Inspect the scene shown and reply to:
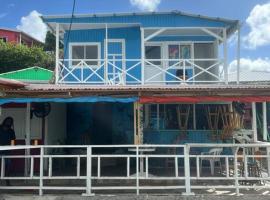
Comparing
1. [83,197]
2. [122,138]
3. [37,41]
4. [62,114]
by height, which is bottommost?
[83,197]

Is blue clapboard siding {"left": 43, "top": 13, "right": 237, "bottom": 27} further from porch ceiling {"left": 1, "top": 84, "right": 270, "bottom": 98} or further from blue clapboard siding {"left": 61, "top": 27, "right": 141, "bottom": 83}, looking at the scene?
porch ceiling {"left": 1, "top": 84, "right": 270, "bottom": 98}

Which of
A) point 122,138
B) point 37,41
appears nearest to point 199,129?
point 122,138

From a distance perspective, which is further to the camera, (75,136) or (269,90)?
(75,136)

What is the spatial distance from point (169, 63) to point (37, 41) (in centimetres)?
3276

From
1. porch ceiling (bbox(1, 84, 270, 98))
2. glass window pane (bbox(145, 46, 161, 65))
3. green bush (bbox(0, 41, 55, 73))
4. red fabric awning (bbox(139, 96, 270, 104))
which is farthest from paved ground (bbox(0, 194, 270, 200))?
green bush (bbox(0, 41, 55, 73))

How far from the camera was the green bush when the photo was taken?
35094mm

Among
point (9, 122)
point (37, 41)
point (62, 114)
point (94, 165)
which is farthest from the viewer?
point (37, 41)

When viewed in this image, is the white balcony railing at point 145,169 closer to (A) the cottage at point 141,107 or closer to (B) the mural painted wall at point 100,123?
(A) the cottage at point 141,107

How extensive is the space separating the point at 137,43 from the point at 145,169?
6111mm

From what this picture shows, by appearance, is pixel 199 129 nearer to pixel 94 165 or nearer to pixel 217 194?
pixel 94 165

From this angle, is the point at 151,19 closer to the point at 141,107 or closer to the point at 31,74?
the point at 141,107

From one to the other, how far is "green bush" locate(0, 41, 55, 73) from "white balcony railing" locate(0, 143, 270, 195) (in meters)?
23.5

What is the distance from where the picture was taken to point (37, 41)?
45.4 m

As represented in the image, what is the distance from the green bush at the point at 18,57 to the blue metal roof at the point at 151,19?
71.5 feet
